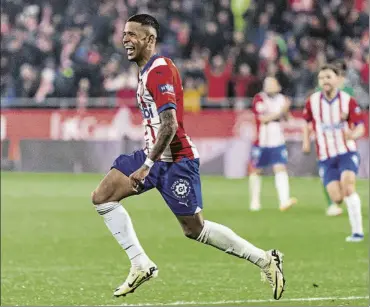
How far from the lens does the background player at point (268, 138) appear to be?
18000 mm

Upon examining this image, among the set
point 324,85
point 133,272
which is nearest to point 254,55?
point 324,85

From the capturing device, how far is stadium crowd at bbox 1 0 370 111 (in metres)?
25.2

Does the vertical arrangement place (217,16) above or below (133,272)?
above

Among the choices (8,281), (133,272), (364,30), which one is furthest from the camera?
(364,30)

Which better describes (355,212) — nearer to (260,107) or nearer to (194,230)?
(260,107)

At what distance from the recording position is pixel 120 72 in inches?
1018

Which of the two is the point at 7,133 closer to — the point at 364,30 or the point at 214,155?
the point at 214,155

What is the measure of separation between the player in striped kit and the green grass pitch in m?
0.52

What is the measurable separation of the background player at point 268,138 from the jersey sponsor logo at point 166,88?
9871 mm

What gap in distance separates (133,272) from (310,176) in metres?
16.7

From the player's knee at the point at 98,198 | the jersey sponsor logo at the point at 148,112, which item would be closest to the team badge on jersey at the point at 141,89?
the jersey sponsor logo at the point at 148,112

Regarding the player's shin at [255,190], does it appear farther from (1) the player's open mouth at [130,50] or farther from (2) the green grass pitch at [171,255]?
(1) the player's open mouth at [130,50]

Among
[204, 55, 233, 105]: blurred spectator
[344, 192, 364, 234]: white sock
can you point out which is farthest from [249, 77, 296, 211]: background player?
[204, 55, 233, 105]: blurred spectator

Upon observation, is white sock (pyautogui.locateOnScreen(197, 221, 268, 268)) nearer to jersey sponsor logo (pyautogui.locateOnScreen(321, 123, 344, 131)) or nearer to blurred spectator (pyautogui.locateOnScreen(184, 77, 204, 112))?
jersey sponsor logo (pyautogui.locateOnScreen(321, 123, 344, 131))
